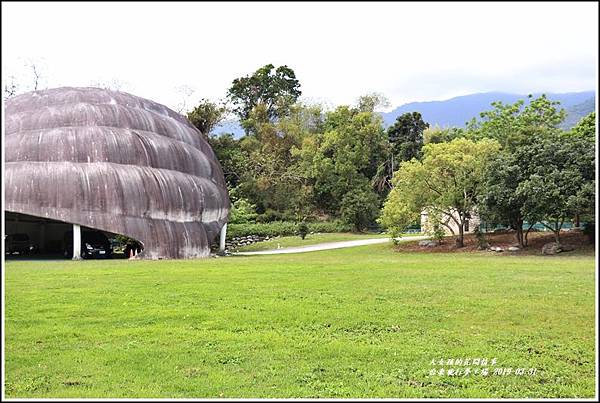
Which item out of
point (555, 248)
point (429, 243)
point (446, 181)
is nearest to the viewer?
point (555, 248)

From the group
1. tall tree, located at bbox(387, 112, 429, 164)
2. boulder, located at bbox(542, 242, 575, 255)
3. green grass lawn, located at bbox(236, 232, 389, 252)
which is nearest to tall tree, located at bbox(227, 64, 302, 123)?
tall tree, located at bbox(387, 112, 429, 164)

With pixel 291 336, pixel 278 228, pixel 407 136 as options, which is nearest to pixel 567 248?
pixel 291 336

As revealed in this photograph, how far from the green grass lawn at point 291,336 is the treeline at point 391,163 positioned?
1581 cm

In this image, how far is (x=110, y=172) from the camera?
28.1m

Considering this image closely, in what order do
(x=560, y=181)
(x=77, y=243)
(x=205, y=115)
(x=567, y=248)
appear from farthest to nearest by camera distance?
(x=205, y=115), (x=567, y=248), (x=560, y=181), (x=77, y=243)

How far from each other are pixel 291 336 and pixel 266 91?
69296 mm

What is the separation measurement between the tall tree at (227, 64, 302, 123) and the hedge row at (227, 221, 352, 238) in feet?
71.1

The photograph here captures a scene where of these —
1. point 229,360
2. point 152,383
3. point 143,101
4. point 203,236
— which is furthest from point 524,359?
point 143,101

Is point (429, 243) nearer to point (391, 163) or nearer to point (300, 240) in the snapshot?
point (300, 240)

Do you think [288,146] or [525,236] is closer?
[525,236]

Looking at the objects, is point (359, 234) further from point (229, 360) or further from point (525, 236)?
point (229, 360)

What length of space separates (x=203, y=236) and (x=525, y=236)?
777 inches

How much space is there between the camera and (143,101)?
115ft

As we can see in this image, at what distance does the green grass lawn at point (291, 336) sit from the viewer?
699 cm
